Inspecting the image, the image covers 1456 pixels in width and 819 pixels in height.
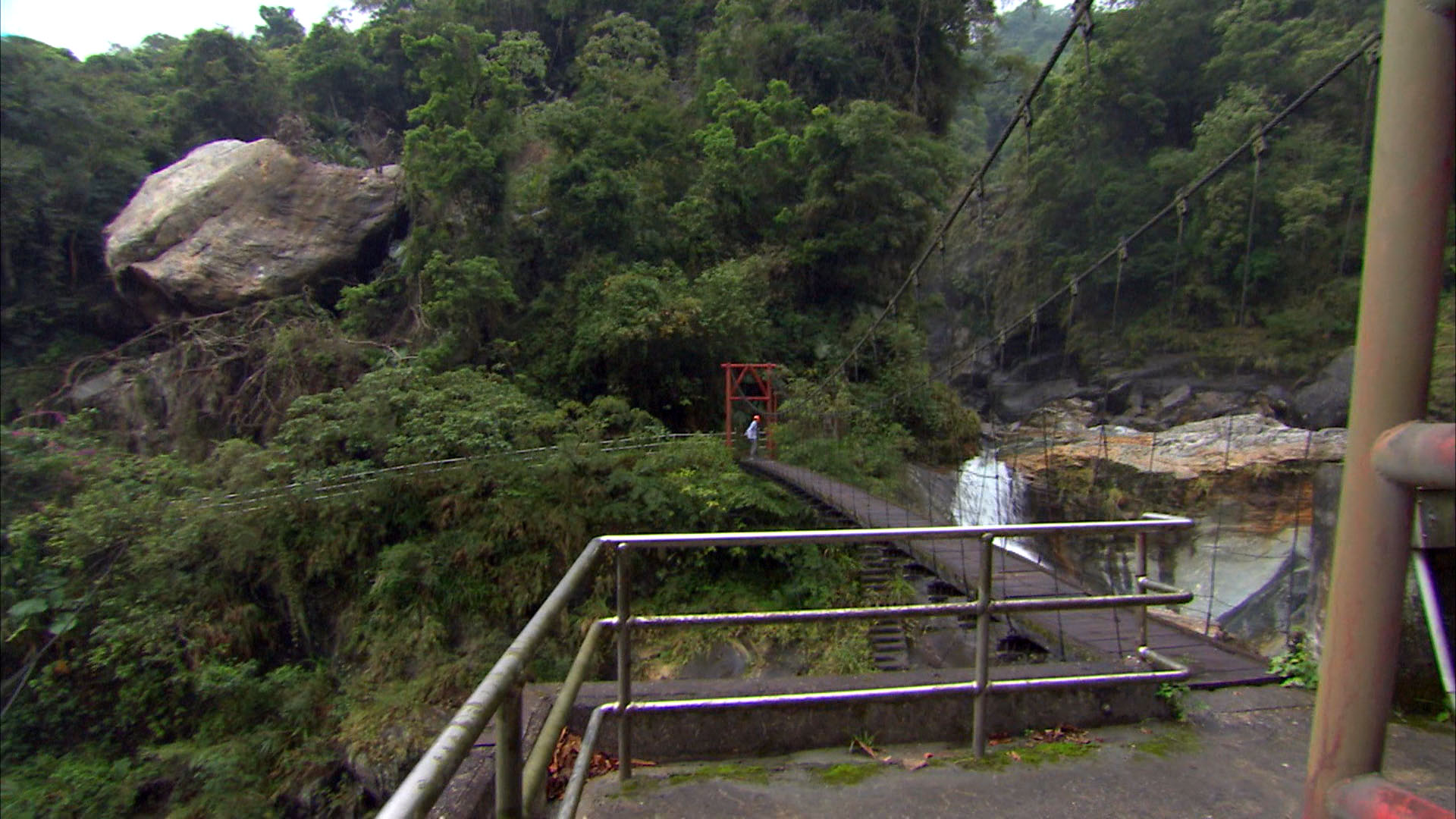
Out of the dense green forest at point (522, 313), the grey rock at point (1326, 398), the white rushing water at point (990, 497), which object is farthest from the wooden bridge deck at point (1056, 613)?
the grey rock at point (1326, 398)

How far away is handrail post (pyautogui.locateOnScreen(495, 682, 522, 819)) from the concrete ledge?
985 millimetres

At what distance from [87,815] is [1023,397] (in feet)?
47.5

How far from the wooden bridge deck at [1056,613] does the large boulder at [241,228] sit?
10856mm

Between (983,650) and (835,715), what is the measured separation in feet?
1.45

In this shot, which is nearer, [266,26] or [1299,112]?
[1299,112]

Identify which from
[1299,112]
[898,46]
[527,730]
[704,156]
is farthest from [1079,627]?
[898,46]

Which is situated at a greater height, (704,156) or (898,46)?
(898,46)

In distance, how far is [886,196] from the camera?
47.1ft

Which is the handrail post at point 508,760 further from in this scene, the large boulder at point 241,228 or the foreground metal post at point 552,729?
the large boulder at point 241,228

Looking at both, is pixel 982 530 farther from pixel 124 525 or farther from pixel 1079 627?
pixel 124 525

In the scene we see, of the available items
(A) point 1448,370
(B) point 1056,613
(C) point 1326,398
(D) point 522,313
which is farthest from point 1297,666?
(D) point 522,313

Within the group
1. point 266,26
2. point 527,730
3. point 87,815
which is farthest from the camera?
point 266,26

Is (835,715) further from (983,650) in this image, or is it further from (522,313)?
(522,313)

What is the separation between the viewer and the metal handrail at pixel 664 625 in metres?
1.01
